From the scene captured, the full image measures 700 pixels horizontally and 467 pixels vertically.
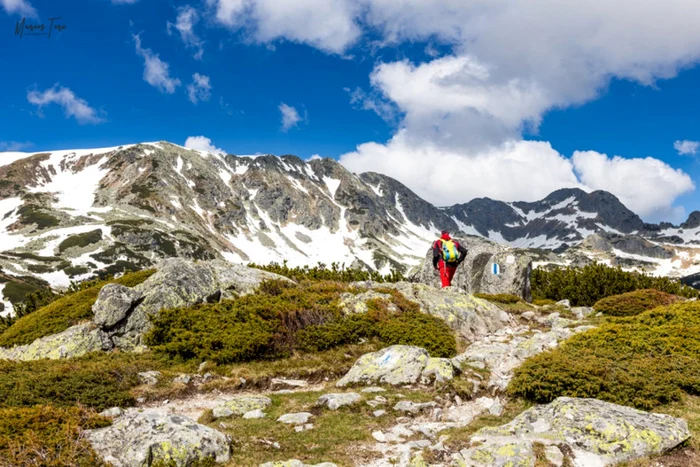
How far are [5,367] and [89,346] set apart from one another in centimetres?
316

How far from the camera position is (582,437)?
8.22 m

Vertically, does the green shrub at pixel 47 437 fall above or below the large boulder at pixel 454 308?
below

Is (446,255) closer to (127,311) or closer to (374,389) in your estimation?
(374,389)

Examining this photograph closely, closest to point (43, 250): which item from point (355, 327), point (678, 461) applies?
point (355, 327)

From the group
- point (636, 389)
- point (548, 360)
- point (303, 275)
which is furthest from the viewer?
point (303, 275)

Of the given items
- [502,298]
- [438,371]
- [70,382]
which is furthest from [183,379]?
[502,298]

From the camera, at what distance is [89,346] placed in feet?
59.2

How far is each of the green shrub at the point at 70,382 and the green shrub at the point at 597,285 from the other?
109 ft

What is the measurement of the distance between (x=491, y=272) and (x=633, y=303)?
11.5 m

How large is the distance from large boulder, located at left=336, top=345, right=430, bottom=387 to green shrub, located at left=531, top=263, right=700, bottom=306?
2644cm

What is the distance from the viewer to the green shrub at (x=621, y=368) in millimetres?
10555

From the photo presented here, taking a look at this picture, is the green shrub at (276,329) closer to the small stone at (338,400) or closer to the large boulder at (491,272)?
the small stone at (338,400)

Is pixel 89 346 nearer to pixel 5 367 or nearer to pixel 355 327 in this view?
pixel 5 367

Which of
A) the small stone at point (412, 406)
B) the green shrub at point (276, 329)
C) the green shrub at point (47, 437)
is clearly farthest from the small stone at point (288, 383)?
the green shrub at point (47, 437)
